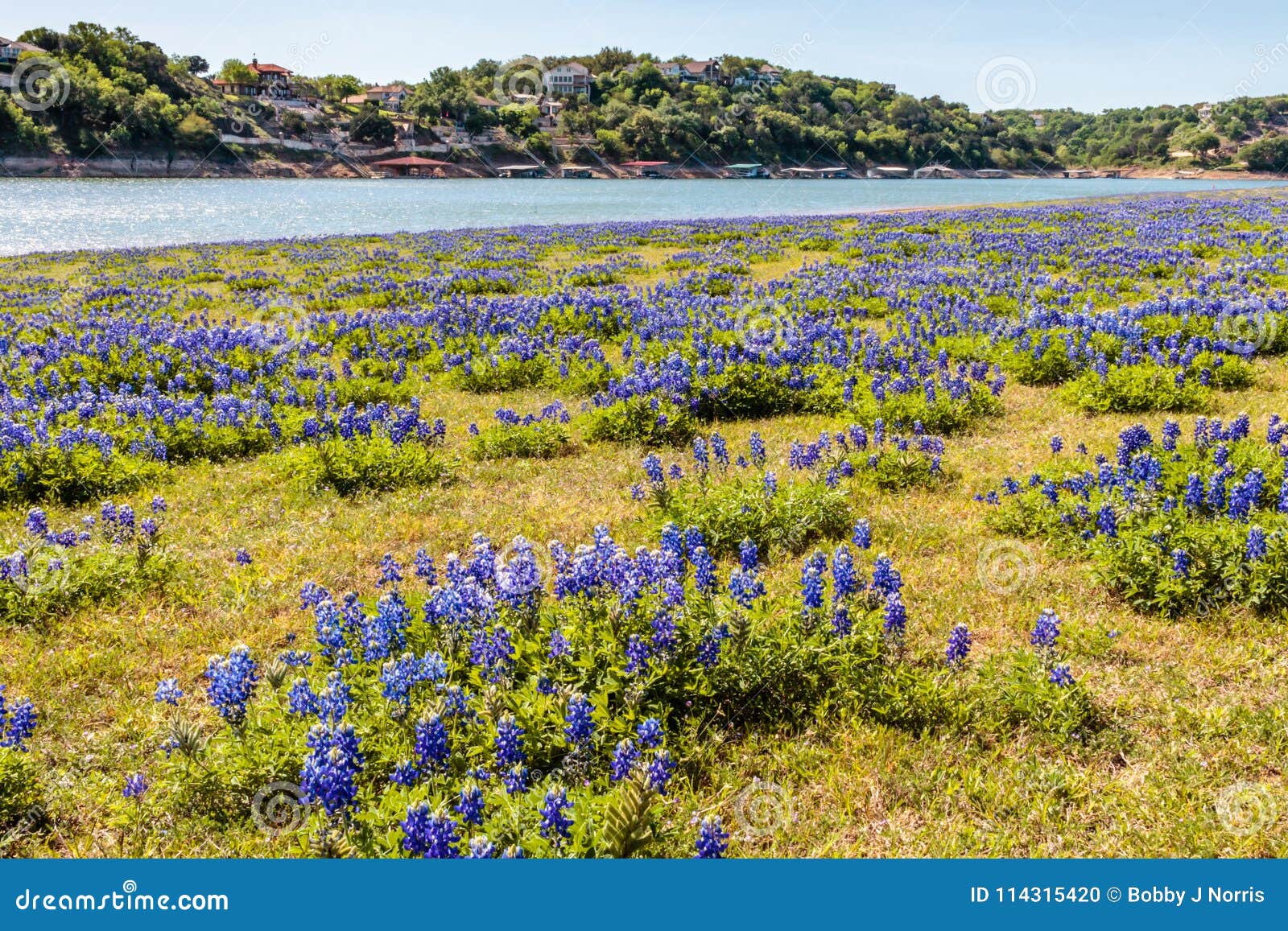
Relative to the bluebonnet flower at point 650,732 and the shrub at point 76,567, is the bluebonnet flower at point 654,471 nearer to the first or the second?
the bluebonnet flower at point 650,732

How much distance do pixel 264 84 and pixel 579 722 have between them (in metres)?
173

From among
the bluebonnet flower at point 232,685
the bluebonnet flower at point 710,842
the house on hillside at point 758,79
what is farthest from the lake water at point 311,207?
the house on hillside at point 758,79

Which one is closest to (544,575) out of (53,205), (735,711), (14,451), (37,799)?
(735,711)

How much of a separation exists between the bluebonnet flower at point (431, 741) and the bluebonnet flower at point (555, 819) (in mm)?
616

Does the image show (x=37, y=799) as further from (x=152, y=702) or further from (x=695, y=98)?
(x=695, y=98)

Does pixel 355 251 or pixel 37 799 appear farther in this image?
pixel 355 251

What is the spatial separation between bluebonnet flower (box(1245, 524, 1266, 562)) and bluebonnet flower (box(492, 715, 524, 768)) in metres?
4.77

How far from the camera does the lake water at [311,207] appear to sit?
139 ft

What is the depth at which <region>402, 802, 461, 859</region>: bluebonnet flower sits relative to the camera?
3.04 m

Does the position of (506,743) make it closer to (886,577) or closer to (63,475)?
(886,577)

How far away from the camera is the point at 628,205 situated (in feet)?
213

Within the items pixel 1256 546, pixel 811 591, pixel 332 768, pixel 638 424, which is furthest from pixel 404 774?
pixel 638 424

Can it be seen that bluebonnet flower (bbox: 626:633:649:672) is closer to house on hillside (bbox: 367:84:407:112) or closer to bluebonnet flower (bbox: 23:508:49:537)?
bluebonnet flower (bbox: 23:508:49:537)

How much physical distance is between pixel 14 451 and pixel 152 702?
15.4ft
